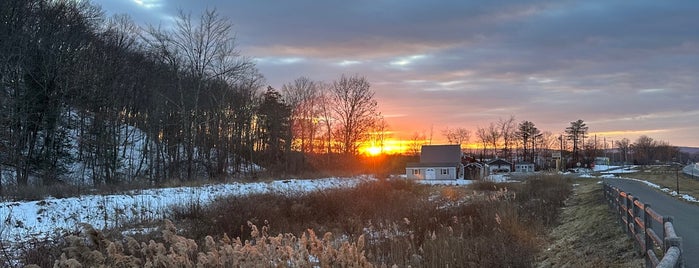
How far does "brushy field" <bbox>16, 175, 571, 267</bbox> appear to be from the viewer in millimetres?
6004

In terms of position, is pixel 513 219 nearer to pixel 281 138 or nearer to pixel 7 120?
pixel 7 120

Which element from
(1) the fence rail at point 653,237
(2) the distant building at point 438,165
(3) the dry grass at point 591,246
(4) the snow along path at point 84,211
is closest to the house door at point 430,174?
(2) the distant building at point 438,165

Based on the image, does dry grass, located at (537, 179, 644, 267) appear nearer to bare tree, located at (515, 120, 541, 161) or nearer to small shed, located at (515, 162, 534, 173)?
→ small shed, located at (515, 162, 534, 173)

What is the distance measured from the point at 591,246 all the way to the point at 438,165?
64.5m

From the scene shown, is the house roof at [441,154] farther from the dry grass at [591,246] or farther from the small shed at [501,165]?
the dry grass at [591,246]

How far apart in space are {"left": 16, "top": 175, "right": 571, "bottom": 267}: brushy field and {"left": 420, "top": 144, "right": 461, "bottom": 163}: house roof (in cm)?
4860

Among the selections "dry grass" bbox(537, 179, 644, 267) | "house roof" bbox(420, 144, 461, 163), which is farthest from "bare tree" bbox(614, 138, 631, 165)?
"dry grass" bbox(537, 179, 644, 267)

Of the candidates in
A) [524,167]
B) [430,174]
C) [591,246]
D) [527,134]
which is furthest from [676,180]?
[527,134]

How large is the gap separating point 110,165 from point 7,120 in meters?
10.1

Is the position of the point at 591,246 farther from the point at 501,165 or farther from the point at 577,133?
the point at 577,133

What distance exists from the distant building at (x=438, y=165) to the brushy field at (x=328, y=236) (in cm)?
4573

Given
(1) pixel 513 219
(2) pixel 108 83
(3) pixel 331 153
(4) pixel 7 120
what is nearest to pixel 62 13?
(2) pixel 108 83

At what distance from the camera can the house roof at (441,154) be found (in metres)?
77.7

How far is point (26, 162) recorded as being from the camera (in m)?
29.7
